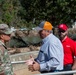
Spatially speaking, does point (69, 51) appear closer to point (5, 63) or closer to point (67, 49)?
point (67, 49)

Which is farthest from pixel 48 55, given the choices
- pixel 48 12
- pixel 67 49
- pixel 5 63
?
pixel 48 12

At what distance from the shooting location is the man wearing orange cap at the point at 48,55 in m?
5.54

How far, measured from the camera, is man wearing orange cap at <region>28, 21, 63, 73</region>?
5.54 metres

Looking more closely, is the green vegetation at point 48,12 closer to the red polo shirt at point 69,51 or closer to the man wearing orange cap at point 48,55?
the red polo shirt at point 69,51

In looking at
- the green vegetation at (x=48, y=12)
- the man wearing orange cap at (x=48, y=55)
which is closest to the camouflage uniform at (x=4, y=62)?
the man wearing orange cap at (x=48, y=55)

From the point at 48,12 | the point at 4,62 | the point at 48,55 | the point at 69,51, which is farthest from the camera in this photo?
the point at 48,12

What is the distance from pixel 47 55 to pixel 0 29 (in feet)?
2.73

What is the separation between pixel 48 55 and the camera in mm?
5605

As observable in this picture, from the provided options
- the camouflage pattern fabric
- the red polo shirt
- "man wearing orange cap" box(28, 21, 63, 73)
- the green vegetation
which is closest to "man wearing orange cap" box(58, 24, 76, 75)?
the red polo shirt

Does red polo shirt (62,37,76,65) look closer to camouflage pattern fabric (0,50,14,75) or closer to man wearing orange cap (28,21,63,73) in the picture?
man wearing orange cap (28,21,63,73)

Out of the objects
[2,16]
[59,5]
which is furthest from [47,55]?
[59,5]

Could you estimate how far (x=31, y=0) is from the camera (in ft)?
160

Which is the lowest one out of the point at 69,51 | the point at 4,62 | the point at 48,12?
the point at 69,51

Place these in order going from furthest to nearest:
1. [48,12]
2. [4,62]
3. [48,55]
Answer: [48,12]
[48,55]
[4,62]
